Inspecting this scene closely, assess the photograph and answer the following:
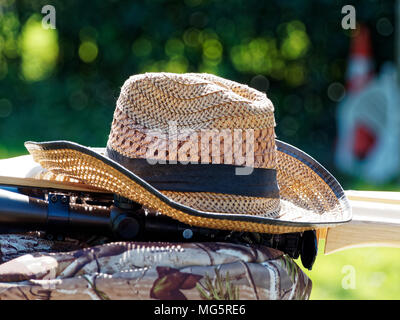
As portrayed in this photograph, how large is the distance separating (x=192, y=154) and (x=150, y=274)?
0.29 m

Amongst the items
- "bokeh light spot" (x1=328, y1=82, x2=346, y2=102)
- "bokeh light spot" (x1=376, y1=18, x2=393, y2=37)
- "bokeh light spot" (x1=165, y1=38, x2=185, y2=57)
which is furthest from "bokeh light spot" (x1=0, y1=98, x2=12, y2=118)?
"bokeh light spot" (x1=376, y1=18, x2=393, y2=37)

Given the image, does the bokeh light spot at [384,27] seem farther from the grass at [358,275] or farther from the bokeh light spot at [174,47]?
the grass at [358,275]

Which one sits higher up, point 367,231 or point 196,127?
point 196,127

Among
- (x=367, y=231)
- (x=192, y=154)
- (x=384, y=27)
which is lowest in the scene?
(x=367, y=231)

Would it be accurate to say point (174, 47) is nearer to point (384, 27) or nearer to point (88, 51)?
point (88, 51)

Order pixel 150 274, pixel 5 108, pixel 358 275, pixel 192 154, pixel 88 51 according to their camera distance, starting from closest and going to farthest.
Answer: pixel 150 274
pixel 192 154
pixel 358 275
pixel 88 51
pixel 5 108

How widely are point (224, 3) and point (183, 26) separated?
13.6 inches

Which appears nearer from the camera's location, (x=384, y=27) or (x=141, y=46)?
(x=384, y=27)

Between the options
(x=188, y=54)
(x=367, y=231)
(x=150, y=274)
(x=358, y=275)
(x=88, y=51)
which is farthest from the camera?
(x=88, y=51)

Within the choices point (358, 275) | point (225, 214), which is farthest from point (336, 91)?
point (225, 214)

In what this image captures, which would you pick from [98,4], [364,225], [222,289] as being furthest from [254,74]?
[222,289]

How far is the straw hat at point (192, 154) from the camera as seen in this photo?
124cm

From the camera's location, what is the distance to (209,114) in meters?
1.30

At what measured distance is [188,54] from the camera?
431 cm
